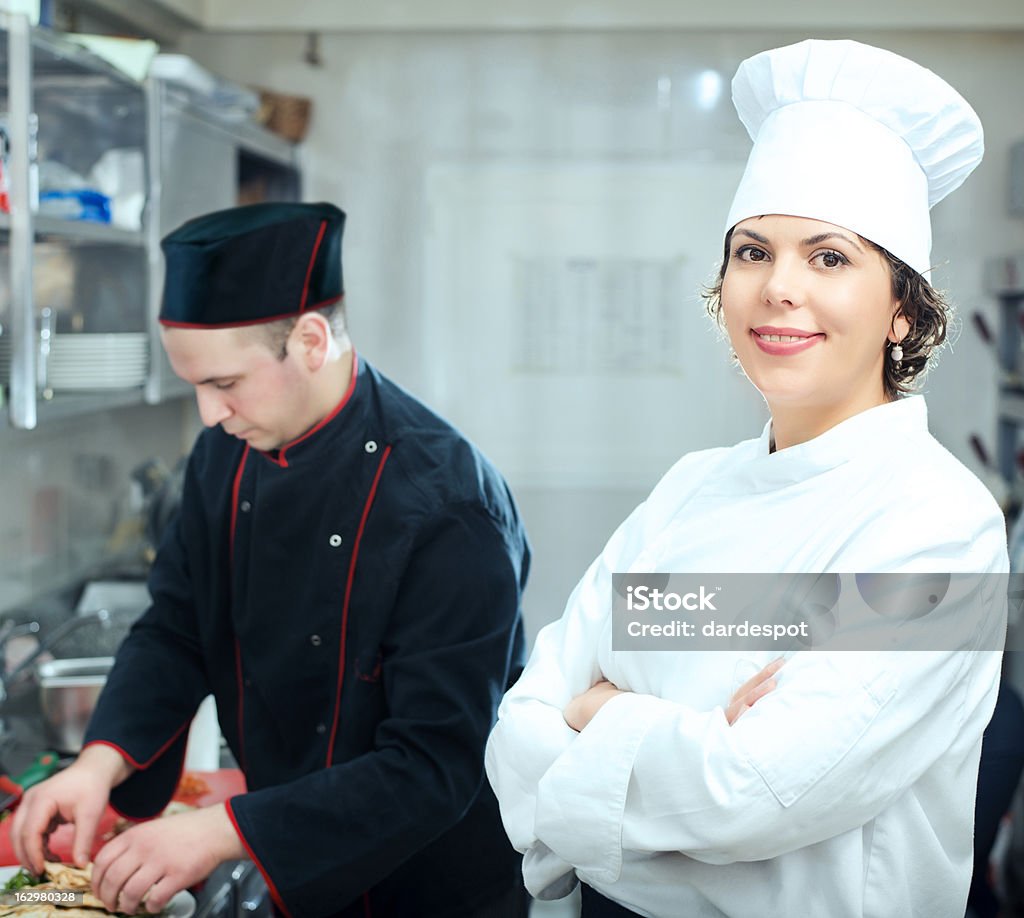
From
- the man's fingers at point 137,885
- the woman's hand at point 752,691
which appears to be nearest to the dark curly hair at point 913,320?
the woman's hand at point 752,691

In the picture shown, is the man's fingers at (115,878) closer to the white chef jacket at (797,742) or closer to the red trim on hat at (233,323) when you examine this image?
the white chef jacket at (797,742)

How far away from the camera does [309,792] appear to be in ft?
3.80

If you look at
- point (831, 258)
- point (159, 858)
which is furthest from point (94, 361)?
point (831, 258)

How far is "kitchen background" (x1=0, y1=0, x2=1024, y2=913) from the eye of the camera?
245cm

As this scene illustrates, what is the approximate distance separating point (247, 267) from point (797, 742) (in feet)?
2.55

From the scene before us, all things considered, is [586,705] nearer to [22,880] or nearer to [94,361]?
[22,880]

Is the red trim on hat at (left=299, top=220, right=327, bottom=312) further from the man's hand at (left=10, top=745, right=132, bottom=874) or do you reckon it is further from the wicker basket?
the wicker basket

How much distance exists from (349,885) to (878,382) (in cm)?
72

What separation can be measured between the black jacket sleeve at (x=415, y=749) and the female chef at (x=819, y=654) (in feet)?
0.71

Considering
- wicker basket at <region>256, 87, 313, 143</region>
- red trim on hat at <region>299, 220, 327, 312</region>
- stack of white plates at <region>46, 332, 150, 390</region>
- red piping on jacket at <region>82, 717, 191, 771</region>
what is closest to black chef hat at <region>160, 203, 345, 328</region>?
red trim on hat at <region>299, 220, 327, 312</region>

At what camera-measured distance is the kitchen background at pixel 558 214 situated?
2.45 m

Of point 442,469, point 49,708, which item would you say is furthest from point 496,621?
point 49,708

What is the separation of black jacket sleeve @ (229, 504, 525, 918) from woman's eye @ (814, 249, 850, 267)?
0.49m

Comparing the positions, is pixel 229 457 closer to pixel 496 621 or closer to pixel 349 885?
pixel 496 621
